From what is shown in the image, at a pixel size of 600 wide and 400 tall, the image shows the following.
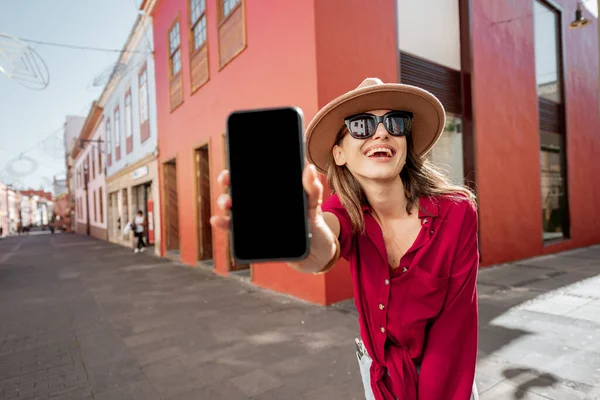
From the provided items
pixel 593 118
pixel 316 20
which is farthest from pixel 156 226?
pixel 593 118

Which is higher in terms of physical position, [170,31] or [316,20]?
[170,31]

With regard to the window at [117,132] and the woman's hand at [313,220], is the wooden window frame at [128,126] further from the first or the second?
the woman's hand at [313,220]

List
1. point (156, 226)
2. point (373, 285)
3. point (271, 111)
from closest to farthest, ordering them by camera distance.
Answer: point (271, 111)
point (373, 285)
point (156, 226)

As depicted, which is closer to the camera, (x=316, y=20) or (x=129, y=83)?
(x=316, y=20)

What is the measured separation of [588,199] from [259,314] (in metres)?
12.3

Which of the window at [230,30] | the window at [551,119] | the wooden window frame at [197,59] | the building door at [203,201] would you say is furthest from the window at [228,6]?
the window at [551,119]

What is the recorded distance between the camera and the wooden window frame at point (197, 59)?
8.39 m

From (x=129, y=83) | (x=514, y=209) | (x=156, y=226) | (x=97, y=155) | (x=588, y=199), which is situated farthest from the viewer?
(x=97, y=155)

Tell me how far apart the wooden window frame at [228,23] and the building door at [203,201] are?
2562 millimetres

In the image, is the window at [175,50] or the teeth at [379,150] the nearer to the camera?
the teeth at [379,150]

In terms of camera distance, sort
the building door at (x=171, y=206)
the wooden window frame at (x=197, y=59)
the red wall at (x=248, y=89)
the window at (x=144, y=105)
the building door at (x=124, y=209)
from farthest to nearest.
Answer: the building door at (x=124, y=209), the window at (x=144, y=105), the building door at (x=171, y=206), the wooden window frame at (x=197, y=59), the red wall at (x=248, y=89)

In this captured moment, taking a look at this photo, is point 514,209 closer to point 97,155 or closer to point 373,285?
point 373,285

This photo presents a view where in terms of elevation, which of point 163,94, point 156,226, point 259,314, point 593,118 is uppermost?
point 163,94

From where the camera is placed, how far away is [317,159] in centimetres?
156
